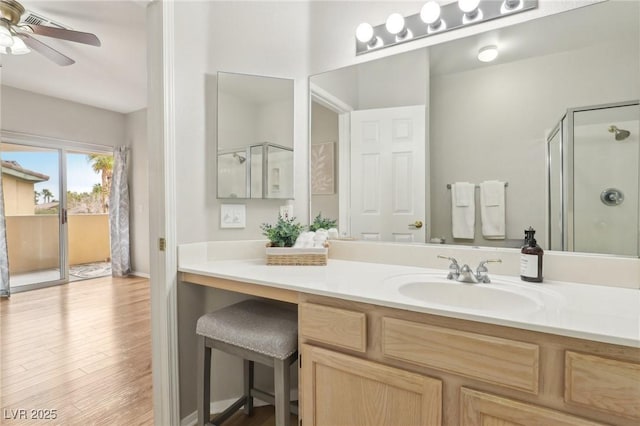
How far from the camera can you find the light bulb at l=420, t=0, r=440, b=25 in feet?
4.68

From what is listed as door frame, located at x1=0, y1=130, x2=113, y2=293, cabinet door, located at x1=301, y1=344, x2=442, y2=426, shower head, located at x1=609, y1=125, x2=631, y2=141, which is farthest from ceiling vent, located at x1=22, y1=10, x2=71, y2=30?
shower head, located at x1=609, y1=125, x2=631, y2=141

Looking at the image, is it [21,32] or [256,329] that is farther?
[21,32]

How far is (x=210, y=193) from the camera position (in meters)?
A: 1.59

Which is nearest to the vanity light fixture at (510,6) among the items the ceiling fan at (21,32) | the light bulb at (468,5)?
the light bulb at (468,5)

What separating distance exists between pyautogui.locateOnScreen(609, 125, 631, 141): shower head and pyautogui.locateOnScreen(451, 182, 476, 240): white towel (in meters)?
0.51

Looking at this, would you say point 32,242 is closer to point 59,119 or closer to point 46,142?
point 46,142

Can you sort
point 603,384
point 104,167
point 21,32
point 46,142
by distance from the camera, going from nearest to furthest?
point 603,384 → point 21,32 → point 46,142 → point 104,167

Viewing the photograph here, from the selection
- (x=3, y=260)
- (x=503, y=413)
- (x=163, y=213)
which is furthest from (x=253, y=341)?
(x=3, y=260)

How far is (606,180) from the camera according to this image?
3.79ft

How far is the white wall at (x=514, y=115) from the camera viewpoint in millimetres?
1166

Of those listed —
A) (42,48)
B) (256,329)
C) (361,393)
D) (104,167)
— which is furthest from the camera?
(104,167)

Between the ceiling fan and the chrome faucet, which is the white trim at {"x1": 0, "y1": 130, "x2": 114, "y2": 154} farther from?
the chrome faucet

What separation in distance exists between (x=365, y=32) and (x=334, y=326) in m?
1.48

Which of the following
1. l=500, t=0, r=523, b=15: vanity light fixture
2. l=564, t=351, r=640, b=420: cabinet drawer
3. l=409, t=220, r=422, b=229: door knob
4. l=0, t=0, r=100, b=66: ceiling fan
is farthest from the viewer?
l=0, t=0, r=100, b=66: ceiling fan
